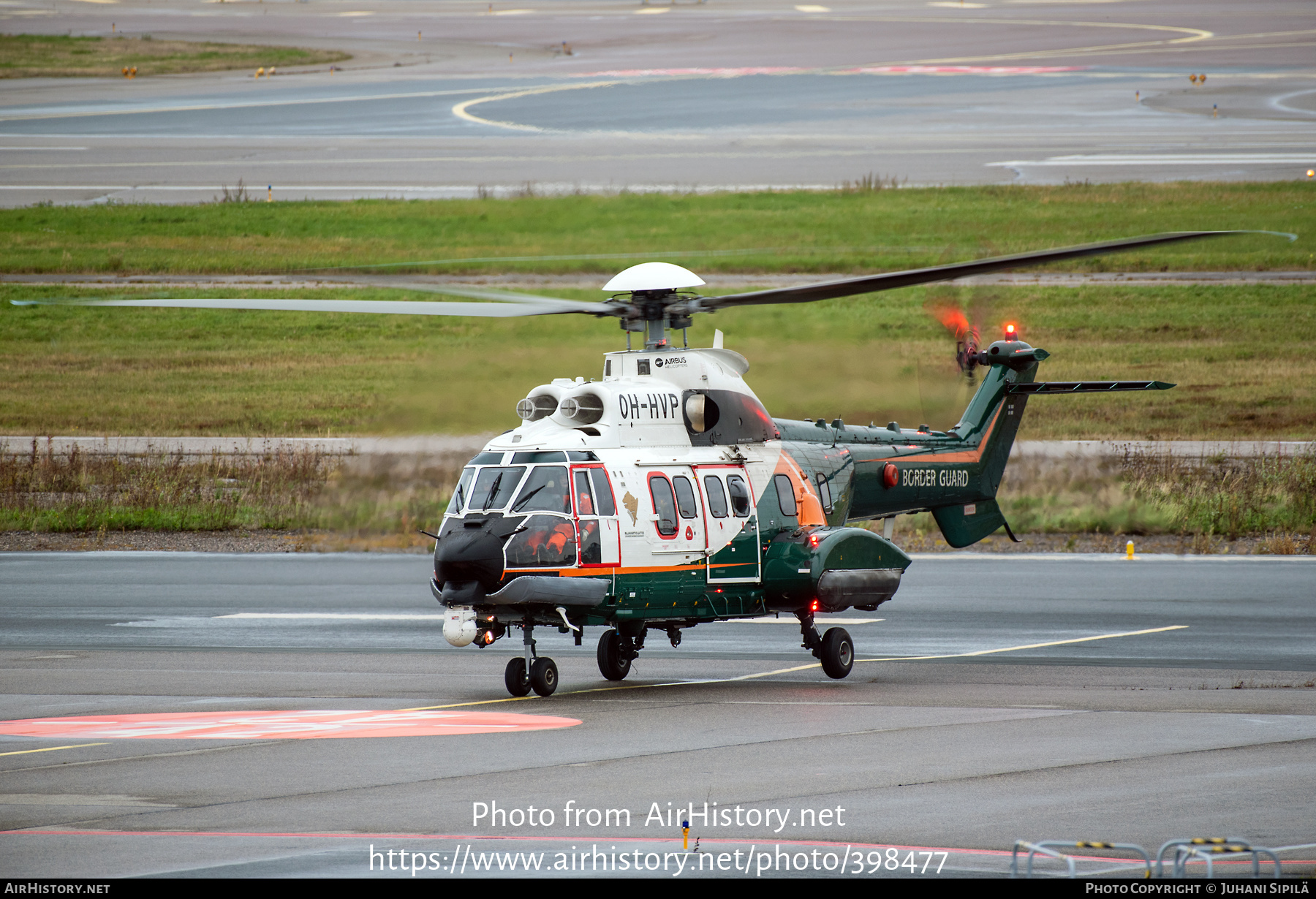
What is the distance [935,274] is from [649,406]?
3.78m

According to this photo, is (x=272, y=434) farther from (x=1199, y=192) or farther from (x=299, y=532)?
(x=1199, y=192)

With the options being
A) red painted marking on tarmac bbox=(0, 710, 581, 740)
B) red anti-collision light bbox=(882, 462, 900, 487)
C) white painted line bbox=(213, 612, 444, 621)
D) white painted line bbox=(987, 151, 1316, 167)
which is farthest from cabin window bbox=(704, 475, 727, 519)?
white painted line bbox=(987, 151, 1316, 167)

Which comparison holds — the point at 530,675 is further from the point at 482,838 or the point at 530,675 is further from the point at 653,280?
the point at 482,838

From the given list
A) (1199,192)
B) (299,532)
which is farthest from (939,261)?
(299,532)

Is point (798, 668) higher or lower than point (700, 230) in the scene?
lower

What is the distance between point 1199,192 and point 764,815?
158 feet

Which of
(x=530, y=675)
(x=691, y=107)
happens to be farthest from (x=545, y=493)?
(x=691, y=107)

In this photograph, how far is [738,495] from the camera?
1808cm

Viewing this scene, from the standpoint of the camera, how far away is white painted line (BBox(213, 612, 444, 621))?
23609 mm

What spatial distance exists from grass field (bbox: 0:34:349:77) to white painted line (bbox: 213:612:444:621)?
74.8m

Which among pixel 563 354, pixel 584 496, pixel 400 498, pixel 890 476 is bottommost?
pixel 400 498

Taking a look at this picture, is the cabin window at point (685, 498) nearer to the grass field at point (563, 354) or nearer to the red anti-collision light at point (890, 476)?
the red anti-collision light at point (890, 476)

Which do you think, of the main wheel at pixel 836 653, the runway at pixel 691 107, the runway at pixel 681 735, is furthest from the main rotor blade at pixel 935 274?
the runway at pixel 691 107
